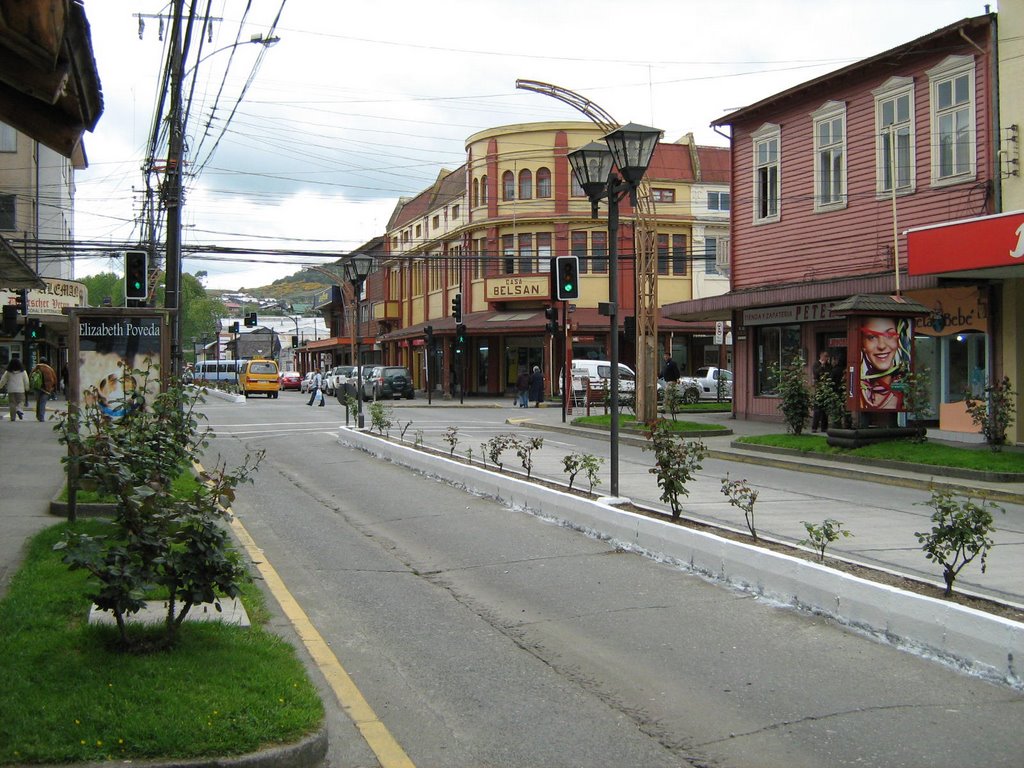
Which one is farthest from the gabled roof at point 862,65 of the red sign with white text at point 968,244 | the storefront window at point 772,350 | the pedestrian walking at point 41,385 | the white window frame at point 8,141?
the white window frame at point 8,141

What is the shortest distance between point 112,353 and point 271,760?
926 cm

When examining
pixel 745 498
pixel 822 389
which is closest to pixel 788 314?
pixel 822 389

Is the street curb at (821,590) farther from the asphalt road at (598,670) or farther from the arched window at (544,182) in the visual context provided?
the arched window at (544,182)

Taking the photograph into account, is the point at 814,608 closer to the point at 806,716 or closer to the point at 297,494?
the point at 806,716

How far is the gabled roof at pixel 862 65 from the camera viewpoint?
19625mm

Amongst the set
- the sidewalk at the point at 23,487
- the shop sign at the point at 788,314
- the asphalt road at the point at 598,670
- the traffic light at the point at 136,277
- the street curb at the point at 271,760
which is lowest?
the asphalt road at the point at 598,670

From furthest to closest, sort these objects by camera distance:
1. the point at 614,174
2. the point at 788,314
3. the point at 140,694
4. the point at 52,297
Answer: the point at 52,297 < the point at 788,314 < the point at 614,174 < the point at 140,694

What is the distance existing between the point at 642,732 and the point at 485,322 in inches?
1699

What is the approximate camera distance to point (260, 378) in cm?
5566

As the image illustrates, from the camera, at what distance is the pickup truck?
37.4 metres

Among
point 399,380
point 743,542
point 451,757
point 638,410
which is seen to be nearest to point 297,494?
point 743,542

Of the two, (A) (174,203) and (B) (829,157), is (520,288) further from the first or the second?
(A) (174,203)

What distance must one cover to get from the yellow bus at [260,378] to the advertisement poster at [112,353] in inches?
1703

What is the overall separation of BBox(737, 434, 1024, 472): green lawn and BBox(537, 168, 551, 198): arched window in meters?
31.7
